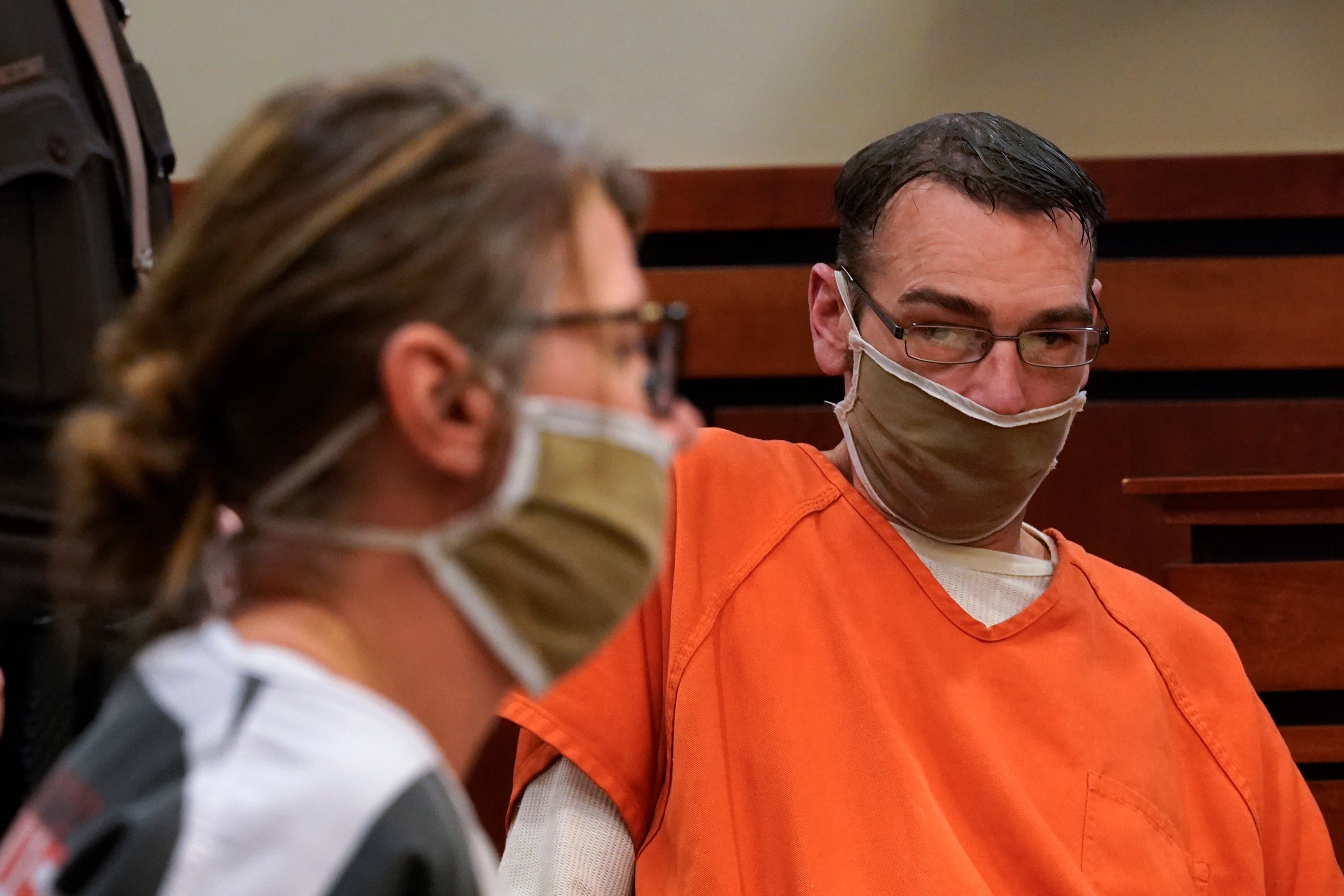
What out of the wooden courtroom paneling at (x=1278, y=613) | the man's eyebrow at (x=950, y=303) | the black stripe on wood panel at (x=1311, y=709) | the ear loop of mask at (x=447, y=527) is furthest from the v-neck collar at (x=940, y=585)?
the black stripe on wood panel at (x=1311, y=709)

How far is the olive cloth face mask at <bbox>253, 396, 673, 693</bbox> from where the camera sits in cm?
62

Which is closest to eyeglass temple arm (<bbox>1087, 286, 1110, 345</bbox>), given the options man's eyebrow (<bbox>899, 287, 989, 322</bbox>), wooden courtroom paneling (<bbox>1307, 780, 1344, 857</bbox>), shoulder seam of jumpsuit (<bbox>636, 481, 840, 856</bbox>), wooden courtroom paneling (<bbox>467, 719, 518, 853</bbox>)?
man's eyebrow (<bbox>899, 287, 989, 322</bbox>)

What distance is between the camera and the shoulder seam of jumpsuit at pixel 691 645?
1.24 meters

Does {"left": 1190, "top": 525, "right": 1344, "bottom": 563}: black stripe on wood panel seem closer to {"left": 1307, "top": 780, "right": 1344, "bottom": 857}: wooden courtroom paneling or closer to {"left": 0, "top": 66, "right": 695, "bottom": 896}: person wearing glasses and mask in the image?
{"left": 1307, "top": 780, "right": 1344, "bottom": 857}: wooden courtroom paneling

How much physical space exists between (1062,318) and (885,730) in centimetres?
48

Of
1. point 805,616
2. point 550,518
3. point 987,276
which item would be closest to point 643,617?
point 805,616

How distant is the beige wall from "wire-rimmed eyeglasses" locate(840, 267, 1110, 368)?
94cm

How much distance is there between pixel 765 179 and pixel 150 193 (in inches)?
44.5

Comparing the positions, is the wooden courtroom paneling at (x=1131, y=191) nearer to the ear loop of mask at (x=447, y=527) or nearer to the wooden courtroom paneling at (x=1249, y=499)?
the wooden courtroom paneling at (x=1249, y=499)

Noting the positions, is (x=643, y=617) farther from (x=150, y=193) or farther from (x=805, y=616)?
(x=150, y=193)

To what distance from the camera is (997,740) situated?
1.26m

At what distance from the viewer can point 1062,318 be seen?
1.34m

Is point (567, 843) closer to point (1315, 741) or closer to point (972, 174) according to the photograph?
point (972, 174)

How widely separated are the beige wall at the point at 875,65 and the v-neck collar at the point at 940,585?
0.99 m
